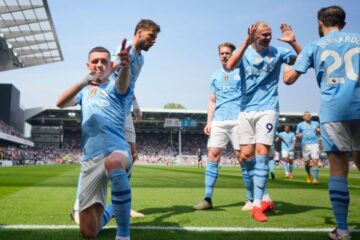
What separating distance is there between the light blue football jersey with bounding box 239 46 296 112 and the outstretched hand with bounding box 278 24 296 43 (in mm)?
1014

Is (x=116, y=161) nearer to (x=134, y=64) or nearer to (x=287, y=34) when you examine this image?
(x=134, y=64)

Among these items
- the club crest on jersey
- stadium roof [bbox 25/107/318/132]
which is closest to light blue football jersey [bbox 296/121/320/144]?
the club crest on jersey

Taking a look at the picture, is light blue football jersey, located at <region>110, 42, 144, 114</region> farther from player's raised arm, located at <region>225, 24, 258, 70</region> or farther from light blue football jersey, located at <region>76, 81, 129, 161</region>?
player's raised arm, located at <region>225, 24, 258, 70</region>

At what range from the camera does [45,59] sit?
1751 inches

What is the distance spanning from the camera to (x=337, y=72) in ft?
11.4

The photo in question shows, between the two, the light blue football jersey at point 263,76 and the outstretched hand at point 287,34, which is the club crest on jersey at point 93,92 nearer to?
the outstretched hand at point 287,34

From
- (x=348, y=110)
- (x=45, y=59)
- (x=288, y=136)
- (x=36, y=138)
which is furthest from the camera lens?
(x=36, y=138)

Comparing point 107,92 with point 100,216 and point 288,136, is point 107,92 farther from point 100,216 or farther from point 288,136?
point 288,136

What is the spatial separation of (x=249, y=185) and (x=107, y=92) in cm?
305

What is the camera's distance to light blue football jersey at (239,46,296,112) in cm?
500

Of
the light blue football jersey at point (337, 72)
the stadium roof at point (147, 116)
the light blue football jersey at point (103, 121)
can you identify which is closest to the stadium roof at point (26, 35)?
the stadium roof at point (147, 116)

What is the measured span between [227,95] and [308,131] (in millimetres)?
7790

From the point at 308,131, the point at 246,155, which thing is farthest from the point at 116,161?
the point at 308,131

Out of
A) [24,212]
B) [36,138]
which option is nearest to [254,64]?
[24,212]
